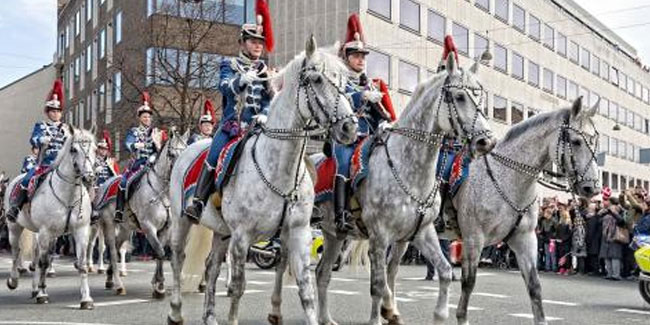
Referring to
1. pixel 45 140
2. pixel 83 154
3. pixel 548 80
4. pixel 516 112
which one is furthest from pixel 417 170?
pixel 548 80

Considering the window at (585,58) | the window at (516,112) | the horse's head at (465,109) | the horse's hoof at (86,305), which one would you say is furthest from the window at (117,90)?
the horse's head at (465,109)

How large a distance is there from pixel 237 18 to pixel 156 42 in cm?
861

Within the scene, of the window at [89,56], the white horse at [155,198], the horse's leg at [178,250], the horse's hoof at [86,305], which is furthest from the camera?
the window at [89,56]

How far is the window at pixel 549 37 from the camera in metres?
52.0

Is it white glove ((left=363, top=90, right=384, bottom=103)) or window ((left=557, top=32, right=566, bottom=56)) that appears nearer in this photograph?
white glove ((left=363, top=90, right=384, bottom=103))

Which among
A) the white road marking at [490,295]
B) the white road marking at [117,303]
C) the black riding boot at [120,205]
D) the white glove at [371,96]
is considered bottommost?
the white road marking at [490,295]

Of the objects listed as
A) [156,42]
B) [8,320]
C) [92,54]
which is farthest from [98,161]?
[92,54]

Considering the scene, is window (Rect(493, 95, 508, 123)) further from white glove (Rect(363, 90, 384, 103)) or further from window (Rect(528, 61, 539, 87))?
white glove (Rect(363, 90, 384, 103))

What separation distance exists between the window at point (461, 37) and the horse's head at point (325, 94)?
35.2 m

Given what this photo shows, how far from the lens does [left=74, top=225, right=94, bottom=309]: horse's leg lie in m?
10.9

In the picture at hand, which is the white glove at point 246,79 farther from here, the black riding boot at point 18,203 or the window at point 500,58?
the window at point 500,58

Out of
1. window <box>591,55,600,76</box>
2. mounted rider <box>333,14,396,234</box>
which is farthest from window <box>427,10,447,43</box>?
mounted rider <box>333,14,396,234</box>

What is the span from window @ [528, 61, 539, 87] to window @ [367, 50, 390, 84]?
57.5ft

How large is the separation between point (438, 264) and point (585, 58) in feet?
181
